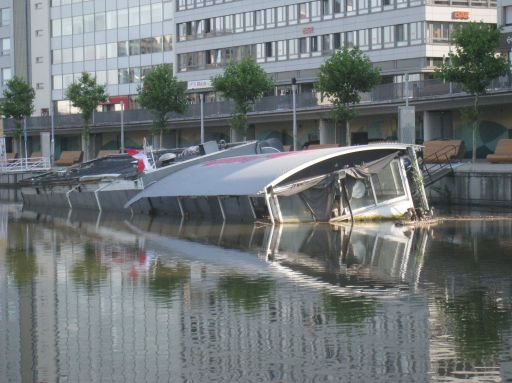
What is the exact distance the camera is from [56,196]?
192ft

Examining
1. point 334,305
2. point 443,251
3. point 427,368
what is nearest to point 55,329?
point 334,305

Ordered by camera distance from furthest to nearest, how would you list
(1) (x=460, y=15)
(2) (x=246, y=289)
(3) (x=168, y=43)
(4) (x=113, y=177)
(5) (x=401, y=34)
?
(3) (x=168, y=43) → (1) (x=460, y=15) → (5) (x=401, y=34) → (4) (x=113, y=177) → (2) (x=246, y=289)

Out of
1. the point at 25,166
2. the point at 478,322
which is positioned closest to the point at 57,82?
the point at 25,166

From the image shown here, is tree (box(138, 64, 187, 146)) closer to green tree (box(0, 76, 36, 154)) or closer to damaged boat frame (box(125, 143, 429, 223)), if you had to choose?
green tree (box(0, 76, 36, 154))

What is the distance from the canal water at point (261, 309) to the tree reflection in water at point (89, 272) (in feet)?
0.11

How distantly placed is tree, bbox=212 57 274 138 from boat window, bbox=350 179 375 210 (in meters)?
43.7

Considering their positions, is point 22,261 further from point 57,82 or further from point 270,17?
point 57,82

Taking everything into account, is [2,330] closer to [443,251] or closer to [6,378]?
[6,378]

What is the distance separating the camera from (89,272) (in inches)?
1045

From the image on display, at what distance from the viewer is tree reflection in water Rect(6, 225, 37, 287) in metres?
25.6

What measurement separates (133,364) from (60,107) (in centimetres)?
11452

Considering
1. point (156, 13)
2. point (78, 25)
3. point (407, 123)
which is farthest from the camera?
point (78, 25)

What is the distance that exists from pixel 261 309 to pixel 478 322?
3.90 meters

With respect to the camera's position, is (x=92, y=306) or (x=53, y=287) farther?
(x=53, y=287)
